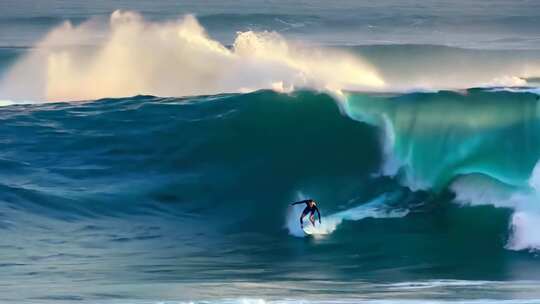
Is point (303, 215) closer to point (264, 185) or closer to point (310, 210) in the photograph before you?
point (310, 210)

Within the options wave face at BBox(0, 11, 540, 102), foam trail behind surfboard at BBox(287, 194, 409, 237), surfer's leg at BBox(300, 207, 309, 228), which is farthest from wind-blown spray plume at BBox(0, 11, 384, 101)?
surfer's leg at BBox(300, 207, 309, 228)

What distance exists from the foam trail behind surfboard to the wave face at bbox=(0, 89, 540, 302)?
0.04 meters

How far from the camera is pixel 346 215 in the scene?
20.4m

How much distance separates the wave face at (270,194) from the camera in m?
17.1

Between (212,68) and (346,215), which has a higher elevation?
(212,68)

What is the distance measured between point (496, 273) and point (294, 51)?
12.7 m

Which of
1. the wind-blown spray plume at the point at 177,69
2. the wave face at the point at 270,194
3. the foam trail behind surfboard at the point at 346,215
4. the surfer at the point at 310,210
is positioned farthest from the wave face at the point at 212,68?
the surfer at the point at 310,210

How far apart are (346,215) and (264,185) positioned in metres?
1.90

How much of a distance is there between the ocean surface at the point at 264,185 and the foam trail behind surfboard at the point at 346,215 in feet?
0.12

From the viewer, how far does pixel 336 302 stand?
15164 mm

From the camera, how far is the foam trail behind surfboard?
1975cm

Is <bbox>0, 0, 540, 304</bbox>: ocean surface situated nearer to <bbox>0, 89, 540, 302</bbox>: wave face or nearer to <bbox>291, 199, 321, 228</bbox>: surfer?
<bbox>0, 89, 540, 302</bbox>: wave face

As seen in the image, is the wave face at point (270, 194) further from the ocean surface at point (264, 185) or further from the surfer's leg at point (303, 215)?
the surfer's leg at point (303, 215)

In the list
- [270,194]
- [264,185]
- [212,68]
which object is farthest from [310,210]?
[212,68]
